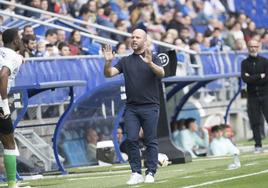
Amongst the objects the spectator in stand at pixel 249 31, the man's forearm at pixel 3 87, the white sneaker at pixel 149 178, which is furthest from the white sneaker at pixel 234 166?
the spectator in stand at pixel 249 31

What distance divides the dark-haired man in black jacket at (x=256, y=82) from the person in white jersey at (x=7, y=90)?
25.8 ft

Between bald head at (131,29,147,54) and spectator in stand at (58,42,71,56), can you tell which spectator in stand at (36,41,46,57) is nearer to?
spectator in stand at (58,42,71,56)

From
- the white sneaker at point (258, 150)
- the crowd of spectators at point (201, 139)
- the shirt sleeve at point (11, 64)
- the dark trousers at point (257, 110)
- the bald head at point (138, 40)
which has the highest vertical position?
the bald head at point (138, 40)

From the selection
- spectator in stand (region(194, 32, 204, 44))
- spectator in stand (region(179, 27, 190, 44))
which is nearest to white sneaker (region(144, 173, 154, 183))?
spectator in stand (region(179, 27, 190, 44))

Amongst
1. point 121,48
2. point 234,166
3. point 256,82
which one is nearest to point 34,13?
point 121,48

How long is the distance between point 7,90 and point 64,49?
704 cm

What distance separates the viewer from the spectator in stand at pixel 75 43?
21.8m

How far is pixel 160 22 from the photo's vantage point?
28.9 m

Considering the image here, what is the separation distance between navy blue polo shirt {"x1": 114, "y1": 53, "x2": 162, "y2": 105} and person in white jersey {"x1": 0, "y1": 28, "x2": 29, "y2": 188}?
150 centimetres

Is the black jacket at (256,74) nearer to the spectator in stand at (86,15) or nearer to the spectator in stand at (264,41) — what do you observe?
the spectator in stand at (86,15)

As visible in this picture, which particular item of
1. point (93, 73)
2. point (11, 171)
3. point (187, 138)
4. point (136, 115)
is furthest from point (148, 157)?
point (187, 138)

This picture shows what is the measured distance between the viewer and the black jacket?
68.3 ft

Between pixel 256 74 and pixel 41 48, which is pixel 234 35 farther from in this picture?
pixel 41 48

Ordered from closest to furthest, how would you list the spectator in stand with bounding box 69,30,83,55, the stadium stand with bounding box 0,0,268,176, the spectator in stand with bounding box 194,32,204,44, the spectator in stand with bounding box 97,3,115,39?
the stadium stand with bounding box 0,0,268,176
the spectator in stand with bounding box 69,30,83,55
the spectator in stand with bounding box 97,3,115,39
the spectator in stand with bounding box 194,32,204,44
